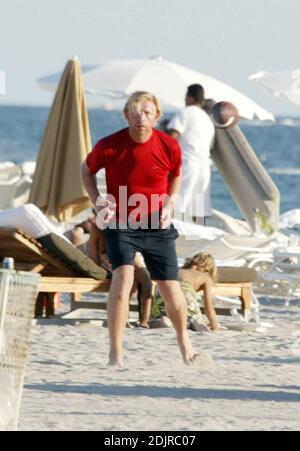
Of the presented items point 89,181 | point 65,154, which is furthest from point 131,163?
point 65,154

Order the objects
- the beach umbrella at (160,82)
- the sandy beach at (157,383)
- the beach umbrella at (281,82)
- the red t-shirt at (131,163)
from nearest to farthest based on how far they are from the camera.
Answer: the sandy beach at (157,383) → the red t-shirt at (131,163) → the beach umbrella at (281,82) → the beach umbrella at (160,82)

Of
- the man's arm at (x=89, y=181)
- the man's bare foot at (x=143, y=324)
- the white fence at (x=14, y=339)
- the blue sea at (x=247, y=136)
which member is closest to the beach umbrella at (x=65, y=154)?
the man's bare foot at (x=143, y=324)

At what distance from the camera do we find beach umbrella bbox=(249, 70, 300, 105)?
1712 cm

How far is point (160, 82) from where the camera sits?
1809cm

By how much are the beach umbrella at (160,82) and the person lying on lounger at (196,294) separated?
6938 mm

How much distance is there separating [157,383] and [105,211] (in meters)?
0.91

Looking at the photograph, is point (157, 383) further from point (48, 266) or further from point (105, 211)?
point (48, 266)

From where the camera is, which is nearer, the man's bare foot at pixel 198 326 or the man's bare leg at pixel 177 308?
the man's bare leg at pixel 177 308

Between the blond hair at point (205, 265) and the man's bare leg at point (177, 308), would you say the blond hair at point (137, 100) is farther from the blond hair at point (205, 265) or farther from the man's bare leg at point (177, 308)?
the blond hair at point (205, 265)

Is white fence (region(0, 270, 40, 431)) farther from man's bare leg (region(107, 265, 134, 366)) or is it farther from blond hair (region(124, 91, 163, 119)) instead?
blond hair (region(124, 91, 163, 119))

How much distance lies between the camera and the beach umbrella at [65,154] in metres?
12.8

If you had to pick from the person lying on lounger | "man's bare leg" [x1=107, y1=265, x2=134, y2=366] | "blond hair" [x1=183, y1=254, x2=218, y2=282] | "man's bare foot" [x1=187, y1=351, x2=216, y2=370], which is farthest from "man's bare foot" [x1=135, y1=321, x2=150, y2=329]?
"man's bare leg" [x1=107, y1=265, x2=134, y2=366]

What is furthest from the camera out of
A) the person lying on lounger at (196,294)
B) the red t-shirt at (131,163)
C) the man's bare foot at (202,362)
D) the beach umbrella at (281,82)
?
the beach umbrella at (281,82)

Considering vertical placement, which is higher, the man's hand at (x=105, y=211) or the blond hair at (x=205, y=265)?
the man's hand at (x=105, y=211)
